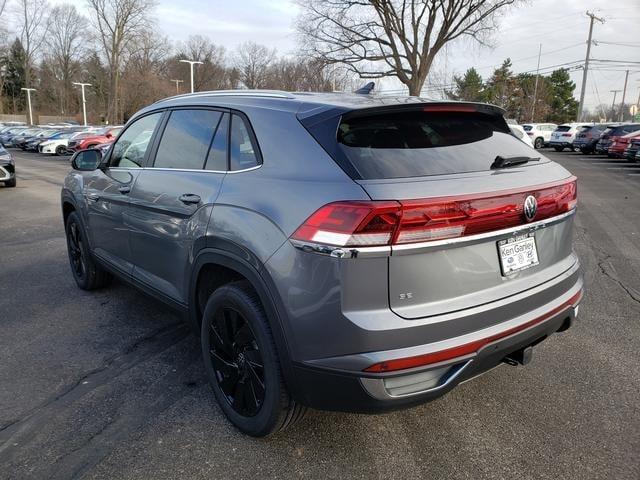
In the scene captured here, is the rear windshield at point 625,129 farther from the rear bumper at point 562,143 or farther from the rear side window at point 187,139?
the rear side window at point 187,139

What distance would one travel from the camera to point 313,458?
2523 mm

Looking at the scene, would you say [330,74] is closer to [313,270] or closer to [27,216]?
[27,216]

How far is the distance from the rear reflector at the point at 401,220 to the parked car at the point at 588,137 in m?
27.6

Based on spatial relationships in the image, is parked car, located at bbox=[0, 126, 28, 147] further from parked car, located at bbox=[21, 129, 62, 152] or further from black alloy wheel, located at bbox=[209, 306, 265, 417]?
black alloy wheel, located at bbox=[209, 306, 265, 417]

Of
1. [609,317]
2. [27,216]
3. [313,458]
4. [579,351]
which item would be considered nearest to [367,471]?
[313,458]

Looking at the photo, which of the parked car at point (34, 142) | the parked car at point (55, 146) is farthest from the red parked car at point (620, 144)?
the parked car at point (34, 142)

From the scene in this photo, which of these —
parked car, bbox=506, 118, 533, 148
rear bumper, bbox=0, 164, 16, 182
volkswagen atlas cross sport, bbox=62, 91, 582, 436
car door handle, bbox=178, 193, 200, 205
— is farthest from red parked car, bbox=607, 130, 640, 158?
car door handle, bbox=178, 193, 200, 205

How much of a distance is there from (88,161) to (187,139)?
5.28 feet

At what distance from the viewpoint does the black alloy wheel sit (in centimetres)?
257

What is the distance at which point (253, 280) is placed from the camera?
238 centimetres

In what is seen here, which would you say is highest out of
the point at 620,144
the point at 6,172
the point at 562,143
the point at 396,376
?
the point at 620,144

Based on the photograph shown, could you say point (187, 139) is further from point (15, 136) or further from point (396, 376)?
point (15, 136)

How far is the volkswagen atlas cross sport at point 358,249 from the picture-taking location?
2064mm

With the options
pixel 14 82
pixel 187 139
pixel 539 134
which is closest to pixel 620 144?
pixel 539 134
